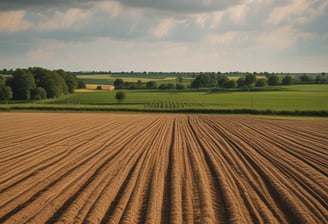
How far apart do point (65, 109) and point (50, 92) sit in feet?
126

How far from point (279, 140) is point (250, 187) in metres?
12.0

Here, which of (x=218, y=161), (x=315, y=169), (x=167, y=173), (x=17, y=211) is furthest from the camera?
(x=218, y=161)

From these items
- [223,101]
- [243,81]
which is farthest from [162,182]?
[243,81]

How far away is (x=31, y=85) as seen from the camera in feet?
289

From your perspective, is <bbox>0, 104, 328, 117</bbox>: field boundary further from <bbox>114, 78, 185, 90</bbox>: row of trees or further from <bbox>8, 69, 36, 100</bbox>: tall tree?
<bbox>114, 78, 185, 90</bbox>: row of trees

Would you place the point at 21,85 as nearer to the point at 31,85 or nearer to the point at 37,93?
the point at 31,85

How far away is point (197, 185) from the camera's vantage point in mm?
11305

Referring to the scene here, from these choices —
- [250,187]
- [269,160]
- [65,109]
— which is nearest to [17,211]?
[250,187]

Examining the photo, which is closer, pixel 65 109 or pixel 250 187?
pixel 250 187

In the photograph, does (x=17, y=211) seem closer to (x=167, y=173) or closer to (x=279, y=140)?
(x=167, y=173)

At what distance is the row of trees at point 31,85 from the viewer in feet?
281

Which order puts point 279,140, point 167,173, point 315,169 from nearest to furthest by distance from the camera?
point 167,173
point 315,169
point 279,140

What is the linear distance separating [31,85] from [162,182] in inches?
3285

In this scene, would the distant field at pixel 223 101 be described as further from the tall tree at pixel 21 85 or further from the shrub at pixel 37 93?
the tall tree at pixel 21 85
